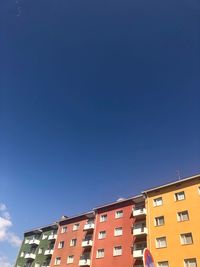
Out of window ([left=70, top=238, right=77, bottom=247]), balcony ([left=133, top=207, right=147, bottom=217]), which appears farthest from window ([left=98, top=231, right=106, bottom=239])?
balcony ([left=133, top=207, right=147, bottom=217])


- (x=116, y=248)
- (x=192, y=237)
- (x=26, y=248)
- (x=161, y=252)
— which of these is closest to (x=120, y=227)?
(x=116, y=248)

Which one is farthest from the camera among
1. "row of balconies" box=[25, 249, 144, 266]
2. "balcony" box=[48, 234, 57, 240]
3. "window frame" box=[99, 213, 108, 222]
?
"balcony" box=[48, 234, 57, 240]

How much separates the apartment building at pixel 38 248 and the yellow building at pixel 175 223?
84.4 feet

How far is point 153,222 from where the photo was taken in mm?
37812

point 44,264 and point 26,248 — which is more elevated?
point 26,248

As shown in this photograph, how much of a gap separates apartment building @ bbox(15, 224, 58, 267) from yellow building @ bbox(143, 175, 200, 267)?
25713 mm

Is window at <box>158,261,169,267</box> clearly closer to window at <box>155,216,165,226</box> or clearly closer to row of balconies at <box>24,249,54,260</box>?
window at <box>155,216,165,226</box>

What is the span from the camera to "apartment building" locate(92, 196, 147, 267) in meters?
37.6

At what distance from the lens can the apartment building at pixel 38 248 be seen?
174ft

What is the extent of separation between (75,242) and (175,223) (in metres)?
22.4

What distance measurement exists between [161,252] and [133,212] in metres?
8.50

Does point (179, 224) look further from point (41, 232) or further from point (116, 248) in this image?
point (41, 232)

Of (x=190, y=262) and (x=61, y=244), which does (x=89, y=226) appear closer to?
(x=61, y=244)

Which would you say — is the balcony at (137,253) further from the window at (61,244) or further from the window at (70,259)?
the window at (61,244)
